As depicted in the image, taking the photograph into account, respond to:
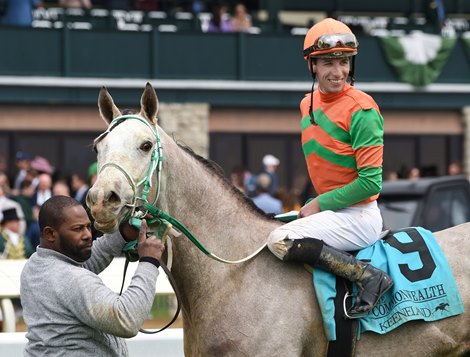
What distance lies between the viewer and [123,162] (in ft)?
17.7

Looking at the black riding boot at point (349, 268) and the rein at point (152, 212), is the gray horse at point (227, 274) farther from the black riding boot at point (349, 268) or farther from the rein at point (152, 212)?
the black riding boot at point (349, 268)

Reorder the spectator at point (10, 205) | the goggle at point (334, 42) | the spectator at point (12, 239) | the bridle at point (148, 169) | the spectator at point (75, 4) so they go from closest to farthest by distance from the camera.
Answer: the bridle at point (148, 169) < the goggle at point (334, 42) < the spectator at point (12, 239) < the spectator at point (10, 205) < the spectator at point (75, 4)

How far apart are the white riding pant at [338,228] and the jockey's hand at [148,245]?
586 mm

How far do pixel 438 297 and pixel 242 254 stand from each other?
978 mm

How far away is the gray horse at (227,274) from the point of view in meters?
5.52

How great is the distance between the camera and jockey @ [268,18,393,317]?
5.73 metres

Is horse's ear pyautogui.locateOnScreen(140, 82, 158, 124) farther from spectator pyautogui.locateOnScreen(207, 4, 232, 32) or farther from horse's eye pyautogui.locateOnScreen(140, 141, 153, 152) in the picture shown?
spectator pyautogui.locateOnScreen(207, 4, 232, 32)

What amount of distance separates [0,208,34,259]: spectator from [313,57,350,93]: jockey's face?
561 cm

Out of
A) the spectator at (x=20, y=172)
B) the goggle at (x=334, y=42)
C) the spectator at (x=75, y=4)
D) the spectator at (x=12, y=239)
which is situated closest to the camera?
the goggle at (x=334, y=42)

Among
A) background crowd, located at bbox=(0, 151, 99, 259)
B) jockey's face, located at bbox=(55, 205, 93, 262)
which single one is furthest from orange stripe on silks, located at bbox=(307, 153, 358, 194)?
background crowd, located at bbox=(0, 151, 99, 259)

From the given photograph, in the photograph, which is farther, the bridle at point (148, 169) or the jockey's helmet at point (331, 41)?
the jockey's helmet at point (331, 41)

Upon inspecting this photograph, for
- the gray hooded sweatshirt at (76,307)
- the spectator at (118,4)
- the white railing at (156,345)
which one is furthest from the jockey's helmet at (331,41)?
the spectator at (118,4)

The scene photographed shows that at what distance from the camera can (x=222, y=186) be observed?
19.5 ft

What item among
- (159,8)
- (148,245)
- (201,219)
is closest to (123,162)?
(148,245)
